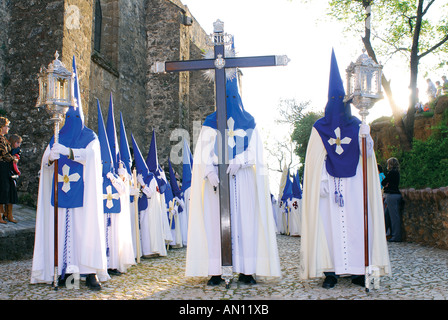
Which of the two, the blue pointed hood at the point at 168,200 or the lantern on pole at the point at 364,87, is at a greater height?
the lantern on pole at the point at 364,87

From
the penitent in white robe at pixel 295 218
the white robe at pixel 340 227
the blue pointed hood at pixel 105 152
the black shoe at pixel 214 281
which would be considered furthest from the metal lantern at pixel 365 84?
the penitent in white robe at pixel 295 218

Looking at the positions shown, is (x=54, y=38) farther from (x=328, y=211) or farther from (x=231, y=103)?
(x=328, y=211)

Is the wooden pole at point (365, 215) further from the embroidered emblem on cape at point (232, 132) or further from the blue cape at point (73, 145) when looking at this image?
the blue cape at point (73, 145)

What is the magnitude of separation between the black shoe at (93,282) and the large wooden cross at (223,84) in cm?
139

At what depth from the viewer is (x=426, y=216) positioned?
866cm

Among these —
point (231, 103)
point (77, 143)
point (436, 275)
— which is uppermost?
point (231, 103)

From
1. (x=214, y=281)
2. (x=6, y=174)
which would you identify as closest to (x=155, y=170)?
(x=6, y=174)

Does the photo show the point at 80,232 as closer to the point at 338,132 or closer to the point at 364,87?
the point at 338,132

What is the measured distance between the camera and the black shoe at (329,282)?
4606 mm

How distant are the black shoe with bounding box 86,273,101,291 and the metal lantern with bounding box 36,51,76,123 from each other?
5.94 ft
